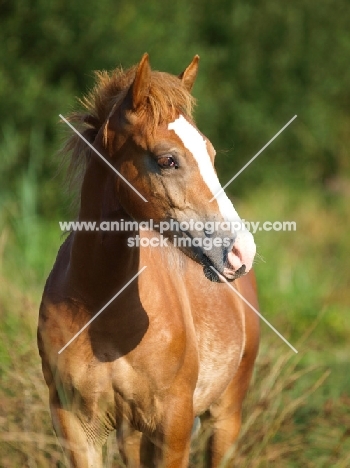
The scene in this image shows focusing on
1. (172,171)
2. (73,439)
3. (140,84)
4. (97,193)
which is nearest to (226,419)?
(73,439)

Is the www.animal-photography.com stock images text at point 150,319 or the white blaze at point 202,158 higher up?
the white blaze at point 202,158

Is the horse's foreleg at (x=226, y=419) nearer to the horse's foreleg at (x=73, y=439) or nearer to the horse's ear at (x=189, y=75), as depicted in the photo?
the horse's foreleg at (x=73, y=439)

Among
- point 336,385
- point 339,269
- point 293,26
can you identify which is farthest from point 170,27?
point 336,385

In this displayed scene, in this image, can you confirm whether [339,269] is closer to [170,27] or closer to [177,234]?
[170,27]

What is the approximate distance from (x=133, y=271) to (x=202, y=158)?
2.21ft

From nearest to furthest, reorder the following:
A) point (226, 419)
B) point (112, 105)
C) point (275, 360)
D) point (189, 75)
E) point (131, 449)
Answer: point (112, 105) < point (189, 75) < point (131, 449) < point (226, 419) < point (275, 360)

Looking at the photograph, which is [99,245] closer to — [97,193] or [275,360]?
[97,193]

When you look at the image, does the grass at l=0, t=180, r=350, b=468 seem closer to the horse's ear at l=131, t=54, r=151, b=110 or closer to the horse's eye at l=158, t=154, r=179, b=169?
the horse's eye at l=158, t=154, r=179, b=169

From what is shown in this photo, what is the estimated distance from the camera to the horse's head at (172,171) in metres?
2.94

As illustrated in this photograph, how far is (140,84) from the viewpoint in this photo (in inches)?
122

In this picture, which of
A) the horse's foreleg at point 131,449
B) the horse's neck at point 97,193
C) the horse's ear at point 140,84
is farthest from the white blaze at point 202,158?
the horse's foreleg at point 131,449

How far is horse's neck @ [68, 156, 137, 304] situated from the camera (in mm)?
3336

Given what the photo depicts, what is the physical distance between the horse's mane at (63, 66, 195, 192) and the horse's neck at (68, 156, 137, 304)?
0.52ft

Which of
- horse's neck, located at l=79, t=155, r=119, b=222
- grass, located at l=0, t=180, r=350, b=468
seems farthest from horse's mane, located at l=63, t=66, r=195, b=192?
grass, located at l=0, t=180, r=350, b=468
